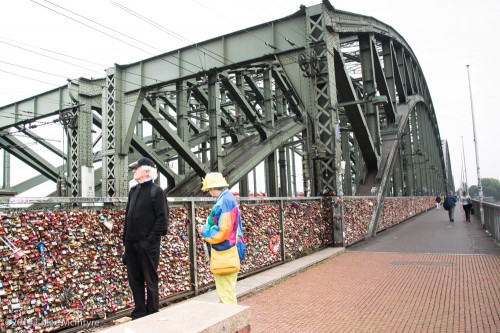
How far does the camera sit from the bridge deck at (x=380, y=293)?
500 centimetres

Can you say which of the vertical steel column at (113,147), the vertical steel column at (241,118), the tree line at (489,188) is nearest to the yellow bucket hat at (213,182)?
the vertical steel column at (113,147)

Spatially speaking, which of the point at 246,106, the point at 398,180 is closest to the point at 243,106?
the point at 246,106

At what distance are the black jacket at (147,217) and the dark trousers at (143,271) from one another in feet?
0.27

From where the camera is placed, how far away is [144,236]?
14.0 feet

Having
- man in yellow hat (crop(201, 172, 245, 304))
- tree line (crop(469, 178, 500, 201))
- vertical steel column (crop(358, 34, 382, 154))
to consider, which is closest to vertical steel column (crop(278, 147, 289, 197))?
vertical steel column (crop(358, 34, 382, 154))

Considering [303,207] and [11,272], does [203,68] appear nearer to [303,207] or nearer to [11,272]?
[303,207]

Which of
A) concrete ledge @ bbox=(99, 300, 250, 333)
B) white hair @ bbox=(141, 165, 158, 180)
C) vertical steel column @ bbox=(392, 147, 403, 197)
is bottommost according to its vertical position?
concrete ledge @ bbox=(99, 300, 250, 333)

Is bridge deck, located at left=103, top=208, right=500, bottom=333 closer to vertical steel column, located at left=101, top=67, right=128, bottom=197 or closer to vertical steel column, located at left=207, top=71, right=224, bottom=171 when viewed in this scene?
vertical steel column, located at left=207, top=71, right=224, bottom=171

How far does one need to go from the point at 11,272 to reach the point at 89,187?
11292 millimetres

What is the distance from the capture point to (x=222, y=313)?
9.31ft

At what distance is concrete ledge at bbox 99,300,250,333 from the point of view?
8.15ft

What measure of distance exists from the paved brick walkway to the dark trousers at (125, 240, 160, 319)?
4.47 ft

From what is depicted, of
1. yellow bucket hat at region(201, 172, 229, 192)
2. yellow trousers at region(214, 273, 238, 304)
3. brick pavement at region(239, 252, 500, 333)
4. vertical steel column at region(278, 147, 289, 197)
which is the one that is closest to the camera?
yellow trousers at region(214, 273, 238, 304)

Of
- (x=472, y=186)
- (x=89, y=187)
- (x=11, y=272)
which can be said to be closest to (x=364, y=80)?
(x=89, y=187)
